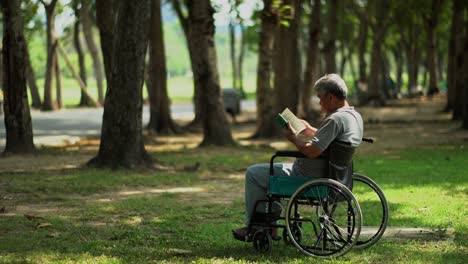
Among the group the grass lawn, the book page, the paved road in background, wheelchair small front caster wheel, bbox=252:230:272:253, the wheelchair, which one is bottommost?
the paved road in background

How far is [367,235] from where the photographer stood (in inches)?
334

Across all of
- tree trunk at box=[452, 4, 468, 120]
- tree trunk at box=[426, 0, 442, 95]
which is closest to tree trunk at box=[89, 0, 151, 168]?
tree trunk at box=[452, 4, 468, 120]

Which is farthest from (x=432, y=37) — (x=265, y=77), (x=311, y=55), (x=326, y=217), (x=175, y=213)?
(x=326, y=217)

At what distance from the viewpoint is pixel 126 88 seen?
15594 millimetres

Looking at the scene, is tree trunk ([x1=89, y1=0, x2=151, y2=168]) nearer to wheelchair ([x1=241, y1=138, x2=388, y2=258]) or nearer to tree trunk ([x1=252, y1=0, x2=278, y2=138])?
wheelchair ([x1=241, y1=138, x2=388, y2=258])

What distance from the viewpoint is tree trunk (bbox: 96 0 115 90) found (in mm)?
20203

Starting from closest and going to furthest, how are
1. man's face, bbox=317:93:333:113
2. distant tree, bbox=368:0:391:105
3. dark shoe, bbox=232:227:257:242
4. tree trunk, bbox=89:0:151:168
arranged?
man's face, bbox=317:93:333:113
dark shoe, bbox=232:227:257:242
tree trunk, bbox=89:0:151:168
distant tree, bbox=368:0:391:105

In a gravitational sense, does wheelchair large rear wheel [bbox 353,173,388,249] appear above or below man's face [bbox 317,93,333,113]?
below

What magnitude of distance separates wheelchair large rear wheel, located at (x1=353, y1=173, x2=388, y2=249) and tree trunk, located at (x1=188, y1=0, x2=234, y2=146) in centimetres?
783

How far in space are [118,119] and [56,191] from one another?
9.62 ft

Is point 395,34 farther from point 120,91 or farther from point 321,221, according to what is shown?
point 321,221

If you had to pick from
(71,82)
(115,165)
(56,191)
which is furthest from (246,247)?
(71,82)

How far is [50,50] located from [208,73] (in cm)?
2188

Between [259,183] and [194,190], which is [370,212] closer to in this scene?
[259,183]
